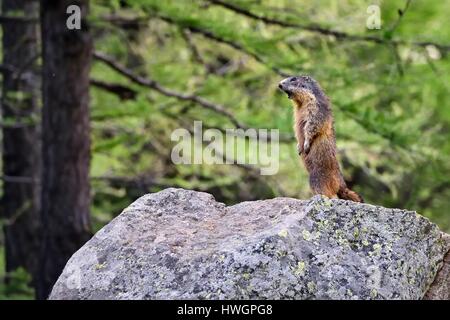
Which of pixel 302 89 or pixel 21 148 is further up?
pixel 302 89

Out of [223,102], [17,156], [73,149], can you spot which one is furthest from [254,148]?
[17,156]

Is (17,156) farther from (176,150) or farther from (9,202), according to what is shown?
(176,150)

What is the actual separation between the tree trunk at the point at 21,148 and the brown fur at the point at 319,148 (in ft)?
19.4

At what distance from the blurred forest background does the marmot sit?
7.75 ft

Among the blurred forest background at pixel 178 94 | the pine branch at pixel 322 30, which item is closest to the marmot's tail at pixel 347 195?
the blurred forest background at pixel 178 94

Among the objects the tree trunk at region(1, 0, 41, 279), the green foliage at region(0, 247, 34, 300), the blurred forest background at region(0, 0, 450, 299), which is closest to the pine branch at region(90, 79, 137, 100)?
the blurred forest background at region(0, 0, 450, 299)

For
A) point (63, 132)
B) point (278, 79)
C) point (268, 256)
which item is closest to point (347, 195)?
point (268, 256)

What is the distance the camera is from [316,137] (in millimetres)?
5047

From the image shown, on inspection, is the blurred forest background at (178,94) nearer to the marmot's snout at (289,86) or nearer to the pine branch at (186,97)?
the pine branch at (186,97)

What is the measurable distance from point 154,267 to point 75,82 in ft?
15.0

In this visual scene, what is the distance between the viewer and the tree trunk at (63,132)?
8016mm

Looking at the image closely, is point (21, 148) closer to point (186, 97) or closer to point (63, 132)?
point (186, 97)

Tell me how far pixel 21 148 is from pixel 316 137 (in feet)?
23.0

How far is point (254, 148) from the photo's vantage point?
9.88 metres
